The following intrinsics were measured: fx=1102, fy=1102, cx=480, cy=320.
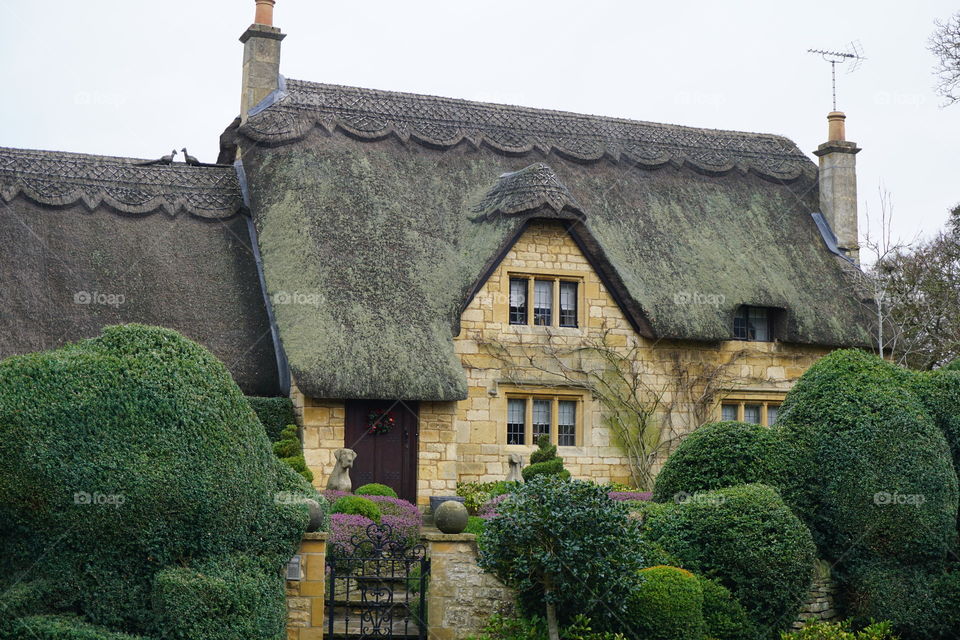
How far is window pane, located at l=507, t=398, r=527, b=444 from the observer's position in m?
19.0

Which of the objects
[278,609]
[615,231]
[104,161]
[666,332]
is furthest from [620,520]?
[104,161]

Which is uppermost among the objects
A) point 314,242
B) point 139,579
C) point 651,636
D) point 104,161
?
point 104,161

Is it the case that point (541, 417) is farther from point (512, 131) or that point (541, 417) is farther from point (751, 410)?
point (512, 131)

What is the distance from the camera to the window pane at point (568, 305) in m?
19.6

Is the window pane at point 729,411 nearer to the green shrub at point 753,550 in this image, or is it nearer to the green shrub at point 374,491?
the green shrub at point 374,491

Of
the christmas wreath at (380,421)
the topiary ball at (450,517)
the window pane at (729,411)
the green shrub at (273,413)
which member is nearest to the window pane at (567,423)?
the window pane at (729,411)

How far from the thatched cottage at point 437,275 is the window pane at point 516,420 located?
4 centimetres

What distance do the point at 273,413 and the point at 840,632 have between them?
8981 mm

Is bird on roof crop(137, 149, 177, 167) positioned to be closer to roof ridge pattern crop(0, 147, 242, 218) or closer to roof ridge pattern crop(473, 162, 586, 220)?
roof ridge pattern crop(0, 147, 242, 218)

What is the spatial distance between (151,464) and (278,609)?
1.71m

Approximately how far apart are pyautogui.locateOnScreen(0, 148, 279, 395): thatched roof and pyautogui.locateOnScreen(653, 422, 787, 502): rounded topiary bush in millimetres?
7665

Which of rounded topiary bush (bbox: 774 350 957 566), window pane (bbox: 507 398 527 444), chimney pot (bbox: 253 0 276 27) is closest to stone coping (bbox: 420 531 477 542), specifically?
rounded topiary bush (bbox: 774 350 957 566)

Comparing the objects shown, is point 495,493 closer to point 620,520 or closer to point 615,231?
point 620,520

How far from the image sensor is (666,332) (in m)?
19.4
